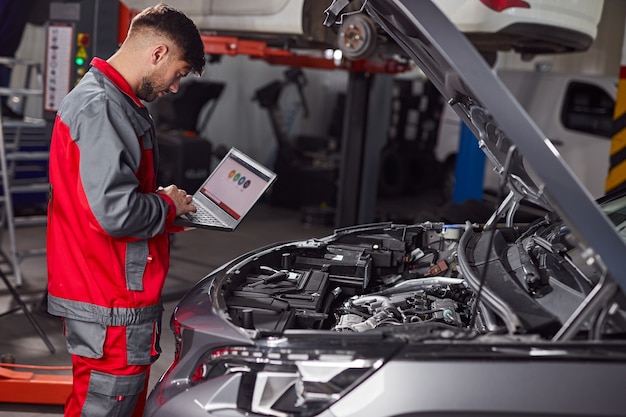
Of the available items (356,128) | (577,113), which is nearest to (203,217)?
(356,128)

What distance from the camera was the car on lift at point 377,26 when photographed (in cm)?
424

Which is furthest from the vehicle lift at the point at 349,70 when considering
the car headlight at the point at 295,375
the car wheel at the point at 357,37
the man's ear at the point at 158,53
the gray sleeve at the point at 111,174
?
the car headlight at the point at 295,375

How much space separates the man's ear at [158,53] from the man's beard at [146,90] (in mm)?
69

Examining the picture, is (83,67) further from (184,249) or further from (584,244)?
(584,244)

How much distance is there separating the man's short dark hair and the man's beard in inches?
5.3

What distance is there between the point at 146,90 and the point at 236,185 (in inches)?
17.2

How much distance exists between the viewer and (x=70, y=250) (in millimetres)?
2311

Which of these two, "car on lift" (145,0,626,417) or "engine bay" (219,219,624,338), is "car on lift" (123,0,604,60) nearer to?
"engine bay" (219,219,624,338)

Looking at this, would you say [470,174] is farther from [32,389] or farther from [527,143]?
[527,143]

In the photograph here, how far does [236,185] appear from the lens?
256 centimetres

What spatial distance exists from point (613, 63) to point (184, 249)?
567 centimetres

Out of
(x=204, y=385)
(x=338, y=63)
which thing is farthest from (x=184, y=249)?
(x=204, y=385)

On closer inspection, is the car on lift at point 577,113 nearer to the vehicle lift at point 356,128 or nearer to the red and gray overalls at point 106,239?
the vehicle lift at point 356,128

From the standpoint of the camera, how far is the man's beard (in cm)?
234
